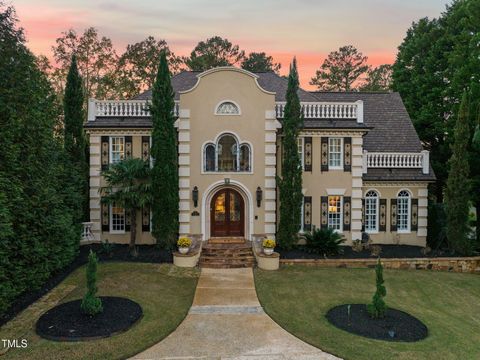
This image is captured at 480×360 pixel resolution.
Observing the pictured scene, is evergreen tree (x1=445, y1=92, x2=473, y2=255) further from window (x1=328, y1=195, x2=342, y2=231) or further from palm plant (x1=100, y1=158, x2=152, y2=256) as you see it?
palm plant (x1=100, y1=158, x2=152, y2=256)

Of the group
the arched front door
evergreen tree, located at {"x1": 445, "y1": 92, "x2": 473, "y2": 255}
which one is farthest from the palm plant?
evergreen tree, located at {"x1": 445, "y1": 92, "x2": 473, "y2": 255}

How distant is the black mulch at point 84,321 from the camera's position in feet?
29.8

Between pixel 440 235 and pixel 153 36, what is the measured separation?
107ft

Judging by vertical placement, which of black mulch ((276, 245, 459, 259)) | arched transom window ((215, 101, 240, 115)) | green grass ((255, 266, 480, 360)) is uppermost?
arched transom window ((215, 101, 240, 115))

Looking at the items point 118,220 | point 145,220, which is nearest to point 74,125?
point 118,220

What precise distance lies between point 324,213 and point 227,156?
21.2 ft

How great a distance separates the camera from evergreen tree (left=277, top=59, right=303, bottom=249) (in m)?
Result: 17.7

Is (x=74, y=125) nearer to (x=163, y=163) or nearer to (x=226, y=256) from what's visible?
(x=163, y=163)

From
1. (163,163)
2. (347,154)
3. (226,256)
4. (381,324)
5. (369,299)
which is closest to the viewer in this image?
(381,324)

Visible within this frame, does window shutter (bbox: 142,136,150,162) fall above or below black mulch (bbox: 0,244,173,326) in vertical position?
above

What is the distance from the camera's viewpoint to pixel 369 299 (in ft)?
41.4

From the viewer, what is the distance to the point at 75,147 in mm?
18078

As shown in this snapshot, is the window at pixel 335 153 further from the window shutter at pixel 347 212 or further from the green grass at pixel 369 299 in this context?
the green grass at pixel 369 299

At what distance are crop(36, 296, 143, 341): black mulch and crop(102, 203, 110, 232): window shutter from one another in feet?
27.4
